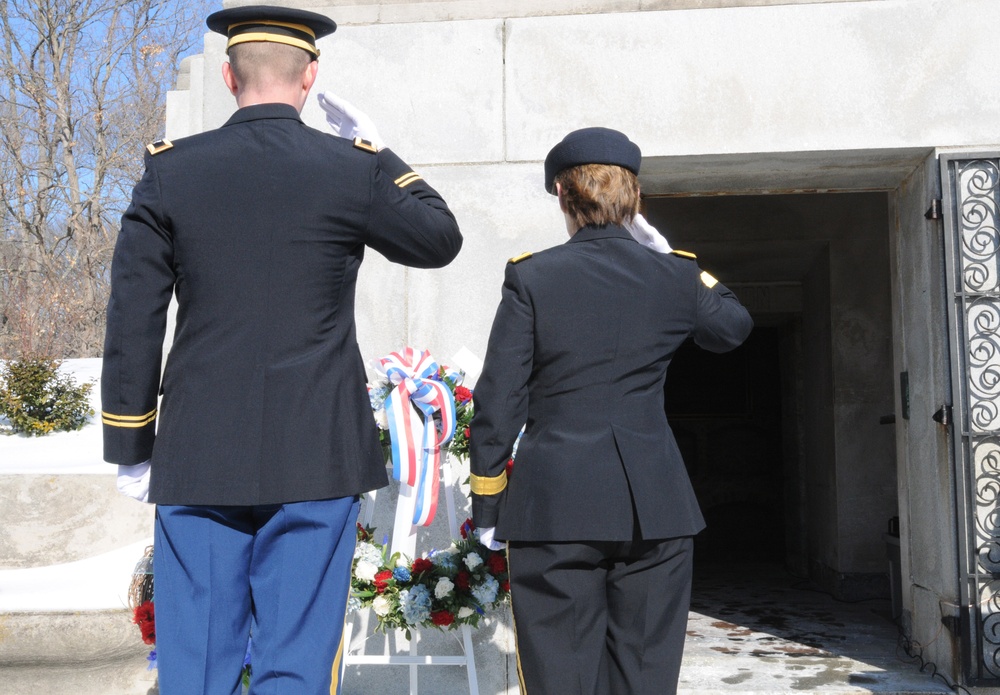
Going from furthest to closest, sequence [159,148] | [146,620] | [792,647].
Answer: [792,647]
[146,620]
[159,148]

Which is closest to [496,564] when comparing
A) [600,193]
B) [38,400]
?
[600,193]

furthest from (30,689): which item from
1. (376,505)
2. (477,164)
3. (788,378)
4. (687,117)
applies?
(788,378)

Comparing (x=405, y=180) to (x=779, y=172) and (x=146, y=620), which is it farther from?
(x=779, y=172)

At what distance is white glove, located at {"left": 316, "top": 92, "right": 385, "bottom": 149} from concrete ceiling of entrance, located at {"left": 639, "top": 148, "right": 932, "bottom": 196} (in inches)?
83.6

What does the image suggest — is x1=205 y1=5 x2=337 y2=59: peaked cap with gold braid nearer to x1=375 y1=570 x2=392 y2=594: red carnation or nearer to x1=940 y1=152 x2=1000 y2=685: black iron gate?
x1=375 y1=570 x2=392 y2=594: red carnation

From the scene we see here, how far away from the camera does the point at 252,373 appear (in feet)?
6.76

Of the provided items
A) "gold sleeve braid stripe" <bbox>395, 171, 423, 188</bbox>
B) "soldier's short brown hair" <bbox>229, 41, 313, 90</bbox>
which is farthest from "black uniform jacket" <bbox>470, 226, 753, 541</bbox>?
"soldier's short brown hair" <bbox>229, 41, 313, 90</bbox>

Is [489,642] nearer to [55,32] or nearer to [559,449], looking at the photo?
[559,449]

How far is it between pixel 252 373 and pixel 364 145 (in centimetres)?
54

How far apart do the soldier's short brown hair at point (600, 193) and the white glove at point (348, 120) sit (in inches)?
19.9

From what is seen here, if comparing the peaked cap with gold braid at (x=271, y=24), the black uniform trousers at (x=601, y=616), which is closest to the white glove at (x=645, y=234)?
the black uniform trousers at (x=601, y=616)

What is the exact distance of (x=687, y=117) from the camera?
168 inches

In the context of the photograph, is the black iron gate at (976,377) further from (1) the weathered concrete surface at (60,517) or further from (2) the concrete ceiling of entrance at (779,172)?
(1) the weathered concrete surface at (60,517)

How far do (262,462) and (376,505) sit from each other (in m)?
2.27
